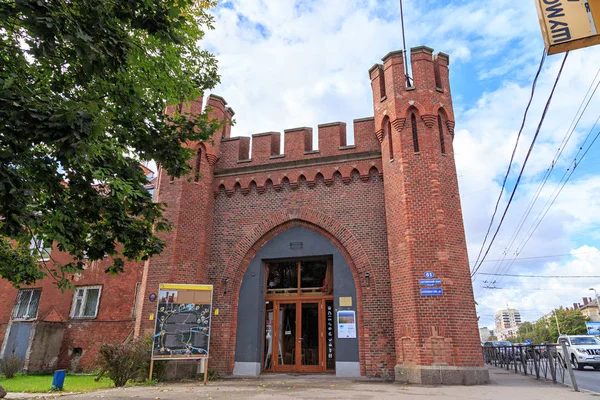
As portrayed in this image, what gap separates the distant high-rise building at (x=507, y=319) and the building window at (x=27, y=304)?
184 meters

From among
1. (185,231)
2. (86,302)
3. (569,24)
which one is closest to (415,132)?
(569,24)

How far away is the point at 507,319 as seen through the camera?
637 ft

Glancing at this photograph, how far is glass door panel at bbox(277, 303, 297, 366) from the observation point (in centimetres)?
1203

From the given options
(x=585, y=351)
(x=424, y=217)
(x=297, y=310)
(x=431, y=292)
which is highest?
(x=424, y=217)

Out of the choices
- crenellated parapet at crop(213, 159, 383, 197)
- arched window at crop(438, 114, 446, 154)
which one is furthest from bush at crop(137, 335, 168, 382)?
arched window at crop(438, 114, 446, 154)

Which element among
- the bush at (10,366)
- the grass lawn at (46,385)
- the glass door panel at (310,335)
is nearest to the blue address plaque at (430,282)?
the glass door panel at (310,335)

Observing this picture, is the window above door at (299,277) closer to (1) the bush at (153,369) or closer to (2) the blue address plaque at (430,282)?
(2) the blue address plaque at (430,282)

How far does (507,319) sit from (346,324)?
217m

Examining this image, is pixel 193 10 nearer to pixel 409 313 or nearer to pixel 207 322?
pixel 207 322

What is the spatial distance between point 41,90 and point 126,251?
302 cm

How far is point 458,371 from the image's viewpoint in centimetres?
932

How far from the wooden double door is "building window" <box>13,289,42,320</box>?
42.8 ft

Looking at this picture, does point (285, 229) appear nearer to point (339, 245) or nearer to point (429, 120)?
point (339, 245)

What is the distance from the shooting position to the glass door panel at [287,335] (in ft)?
39.5
